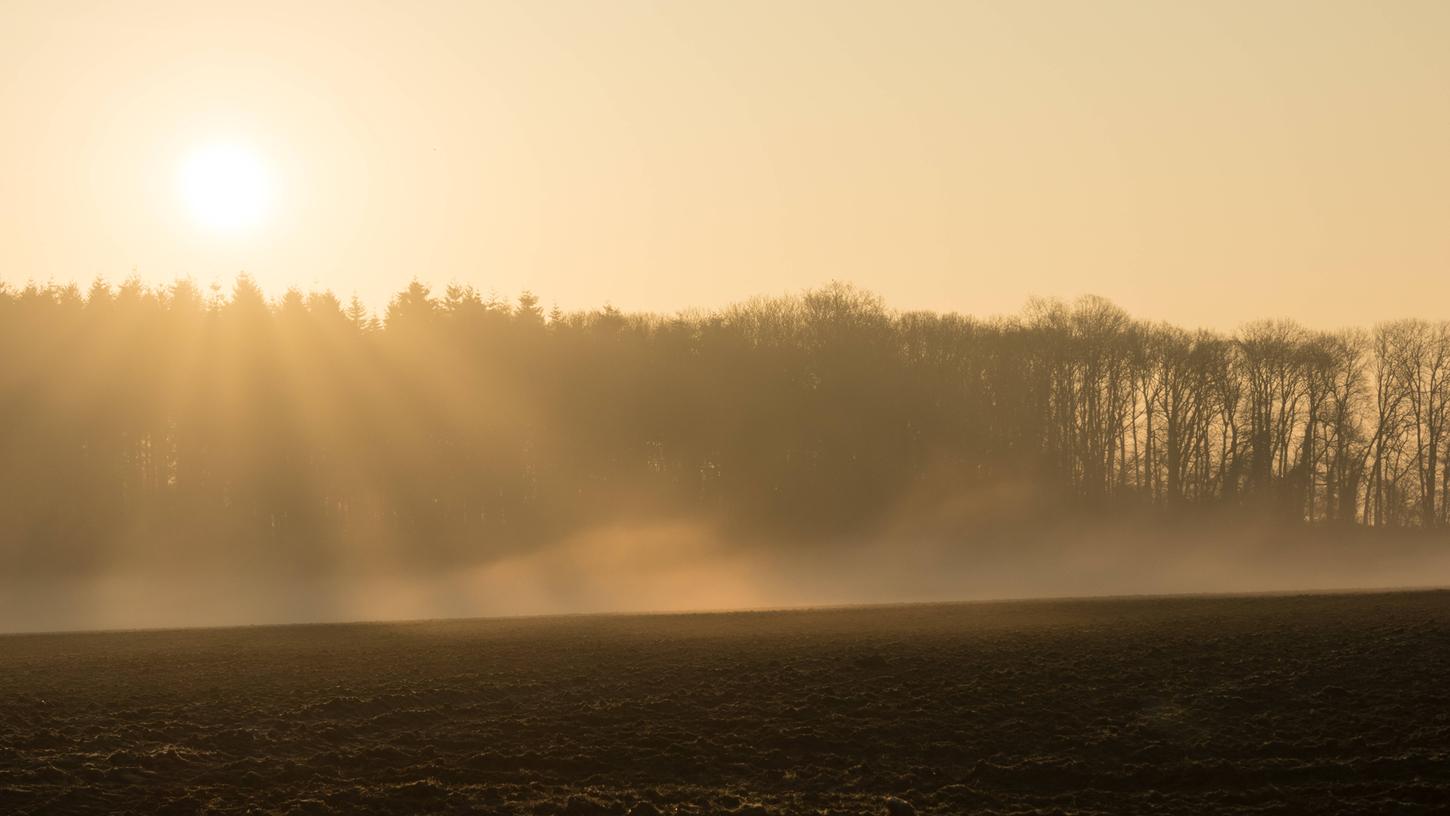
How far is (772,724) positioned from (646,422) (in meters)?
52.6

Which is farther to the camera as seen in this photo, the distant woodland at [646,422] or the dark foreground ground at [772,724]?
the distant woodland at [646,422]

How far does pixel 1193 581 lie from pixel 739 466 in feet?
80.4

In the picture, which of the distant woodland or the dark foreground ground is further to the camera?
the distant woodland

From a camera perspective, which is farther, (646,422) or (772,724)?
(646,422)

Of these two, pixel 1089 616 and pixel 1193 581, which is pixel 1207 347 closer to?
pixel 1193 581

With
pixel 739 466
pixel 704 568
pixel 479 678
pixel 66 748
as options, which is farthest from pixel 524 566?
pixel 66 748

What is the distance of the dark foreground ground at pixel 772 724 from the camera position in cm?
1691

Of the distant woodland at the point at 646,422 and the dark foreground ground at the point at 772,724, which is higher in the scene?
the distant woodland at the point at 646,422

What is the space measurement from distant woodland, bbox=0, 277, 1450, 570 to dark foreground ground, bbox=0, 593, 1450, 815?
35168 millimetres

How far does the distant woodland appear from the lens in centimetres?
6341

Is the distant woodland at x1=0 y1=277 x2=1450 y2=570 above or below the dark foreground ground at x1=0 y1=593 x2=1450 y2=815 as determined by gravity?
above

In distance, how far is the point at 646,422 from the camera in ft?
238

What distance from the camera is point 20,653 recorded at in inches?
1230

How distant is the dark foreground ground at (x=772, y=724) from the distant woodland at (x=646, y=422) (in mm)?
35168
